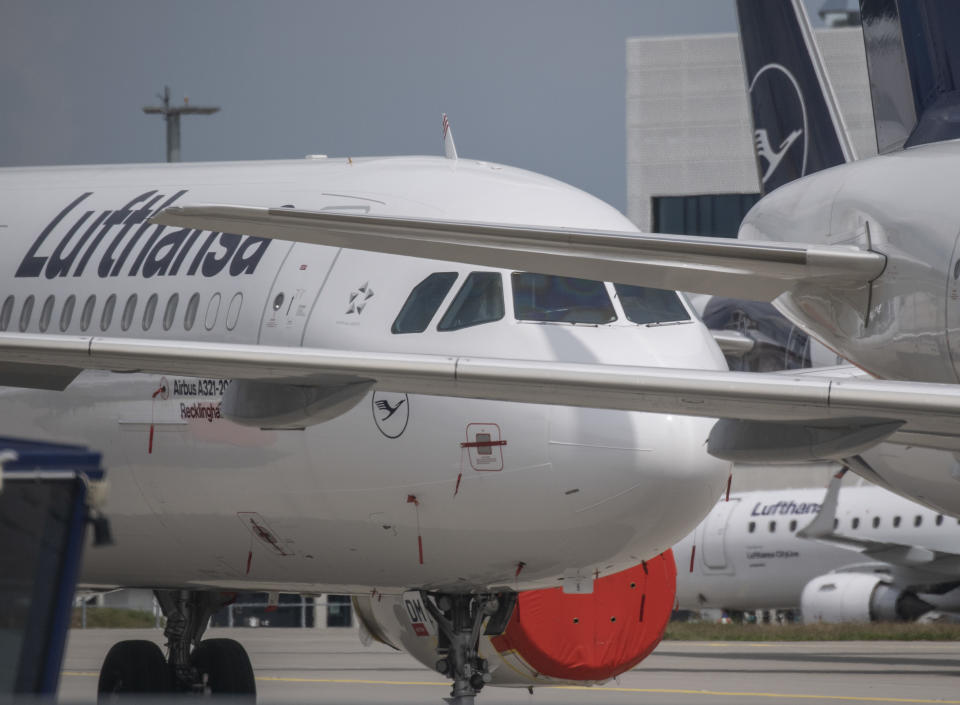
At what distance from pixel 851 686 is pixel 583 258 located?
1199cm

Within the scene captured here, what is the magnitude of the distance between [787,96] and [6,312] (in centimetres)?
596

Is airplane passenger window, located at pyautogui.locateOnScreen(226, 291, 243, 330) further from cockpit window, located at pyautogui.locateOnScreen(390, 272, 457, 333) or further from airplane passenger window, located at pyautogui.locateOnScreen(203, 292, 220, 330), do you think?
cockpit window, located at pyautogui.locateOnScreen(390, 272, 457, 333)

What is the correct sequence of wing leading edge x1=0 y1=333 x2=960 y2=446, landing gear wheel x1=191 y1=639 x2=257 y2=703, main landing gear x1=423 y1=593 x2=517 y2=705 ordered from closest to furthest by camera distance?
wing leading edge x1=0 y1=333 x2=960 y2=446 < main landing gear x1=423 y1=593 x2=517 y2=705 < landing gear wheel x1=191 y1=639 x2=257 y2=703

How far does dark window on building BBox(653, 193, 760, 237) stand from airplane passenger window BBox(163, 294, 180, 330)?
41843 mm

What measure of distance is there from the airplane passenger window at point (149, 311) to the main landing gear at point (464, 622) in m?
2.24

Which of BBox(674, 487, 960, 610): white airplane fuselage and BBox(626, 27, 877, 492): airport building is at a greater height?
BBox(626, 27, 877, 492): airport building

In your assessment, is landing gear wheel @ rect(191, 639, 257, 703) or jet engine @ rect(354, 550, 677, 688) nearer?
jet engine @ rect(354, 550, 677, 688)

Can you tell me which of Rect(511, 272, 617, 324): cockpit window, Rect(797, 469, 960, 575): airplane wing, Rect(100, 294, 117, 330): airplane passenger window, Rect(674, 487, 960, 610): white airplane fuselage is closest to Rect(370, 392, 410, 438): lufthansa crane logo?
Rect(511, 272, 617, 324): cockpit window

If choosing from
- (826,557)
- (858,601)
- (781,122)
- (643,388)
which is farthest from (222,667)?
(826,557)

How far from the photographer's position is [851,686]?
58.4 ft

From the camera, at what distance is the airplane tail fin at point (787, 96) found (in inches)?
473

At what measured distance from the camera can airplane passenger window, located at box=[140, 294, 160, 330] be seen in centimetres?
958

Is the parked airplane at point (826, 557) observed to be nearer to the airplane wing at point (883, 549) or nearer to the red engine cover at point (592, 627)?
the airplane wing at point (883, 549)

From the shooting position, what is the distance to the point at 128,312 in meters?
9.67
